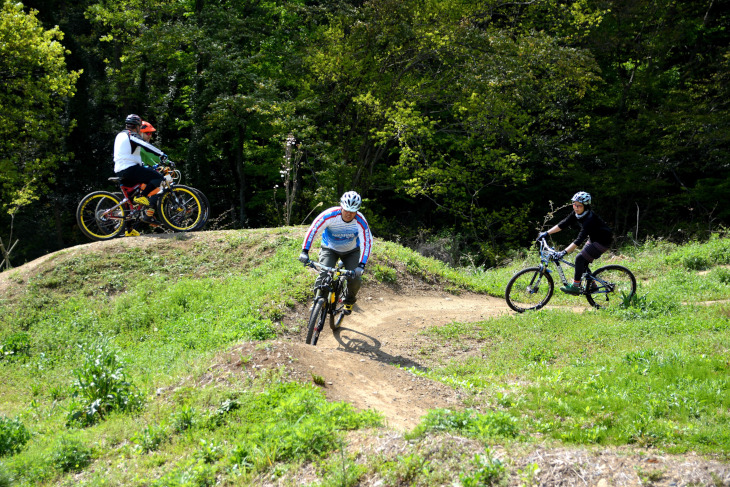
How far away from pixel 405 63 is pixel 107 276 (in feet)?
50.1

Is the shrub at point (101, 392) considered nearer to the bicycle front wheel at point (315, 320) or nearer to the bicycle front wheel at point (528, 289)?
the bicycle front wheel at point (315, 320)

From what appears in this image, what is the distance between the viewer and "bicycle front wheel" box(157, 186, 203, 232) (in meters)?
12.1

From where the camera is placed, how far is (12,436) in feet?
20.3

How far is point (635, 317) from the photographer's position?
959 cm

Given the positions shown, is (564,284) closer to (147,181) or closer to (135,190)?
(147,181)

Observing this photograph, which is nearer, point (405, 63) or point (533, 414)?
point (533, 414)

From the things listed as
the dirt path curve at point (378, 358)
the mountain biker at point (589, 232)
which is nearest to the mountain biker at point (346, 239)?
the dirt path curve at point (378, 358)

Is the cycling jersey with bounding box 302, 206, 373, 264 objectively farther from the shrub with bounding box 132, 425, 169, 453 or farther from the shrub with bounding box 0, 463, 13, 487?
the shrub with bounding box 0, 463, 13, 487

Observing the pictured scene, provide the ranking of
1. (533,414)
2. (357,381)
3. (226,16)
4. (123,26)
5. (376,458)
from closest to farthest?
(376,458), (533,414), (357,381), (226,16), (123,26)

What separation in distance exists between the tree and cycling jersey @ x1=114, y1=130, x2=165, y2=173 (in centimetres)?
Result: 1087

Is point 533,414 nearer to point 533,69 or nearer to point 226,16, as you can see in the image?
point 533,69

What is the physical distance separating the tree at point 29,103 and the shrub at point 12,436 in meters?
15.9

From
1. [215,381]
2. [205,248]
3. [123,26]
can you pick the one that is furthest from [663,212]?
[123,26]

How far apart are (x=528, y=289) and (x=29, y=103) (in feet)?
72.7
